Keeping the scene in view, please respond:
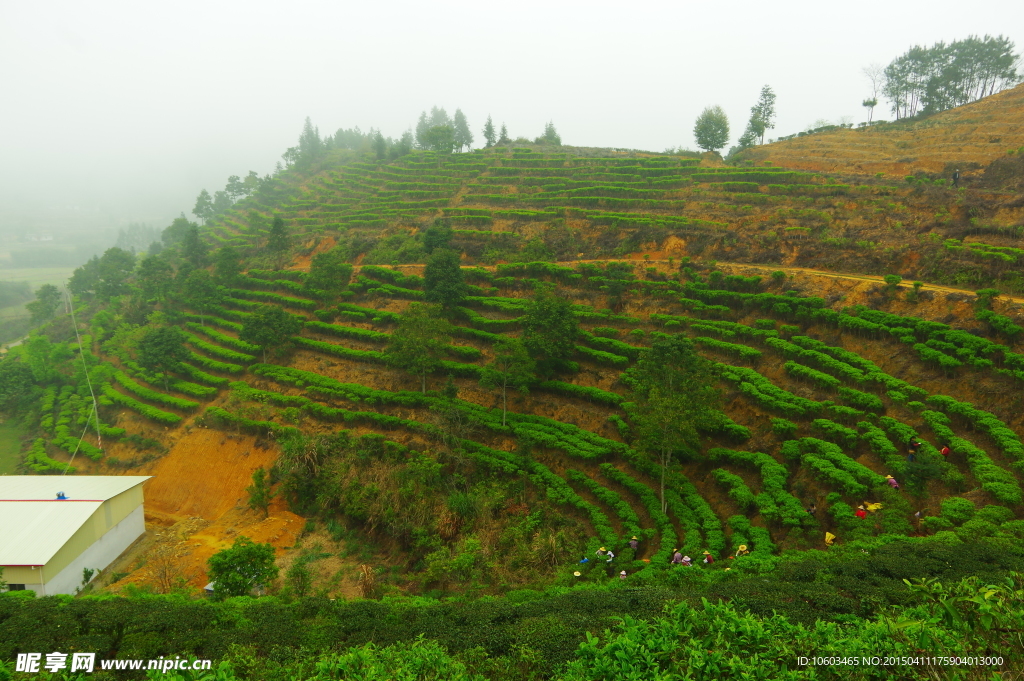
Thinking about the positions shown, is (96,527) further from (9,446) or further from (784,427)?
(784,427)

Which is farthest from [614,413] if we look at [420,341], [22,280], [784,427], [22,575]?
[22,280]

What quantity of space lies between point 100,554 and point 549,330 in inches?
885

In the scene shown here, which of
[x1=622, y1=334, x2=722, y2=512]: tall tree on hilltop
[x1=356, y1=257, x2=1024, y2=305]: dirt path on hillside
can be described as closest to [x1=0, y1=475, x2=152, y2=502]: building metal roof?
[x1=356, y1=257, x2=1024, y2=305]: dirt path on hillside

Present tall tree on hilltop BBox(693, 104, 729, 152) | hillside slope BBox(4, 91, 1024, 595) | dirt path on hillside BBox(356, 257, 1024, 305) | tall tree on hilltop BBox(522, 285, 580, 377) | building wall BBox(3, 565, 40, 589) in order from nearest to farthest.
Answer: hillside slope BBox(4, 91, 1024, 595) < building wall BBox(3, 565, 40, 589) < dirt path on hillside BBox(356, 257, 1024, 305) < tall tree on hilltop BBox(522, 285, 580, 377) < tall tree on hilltop BBox(693, 104, 729, 152)

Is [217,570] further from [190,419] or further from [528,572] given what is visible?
[190,419]

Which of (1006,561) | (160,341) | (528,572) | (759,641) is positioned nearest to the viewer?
(759,641)

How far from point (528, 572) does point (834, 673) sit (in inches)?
467

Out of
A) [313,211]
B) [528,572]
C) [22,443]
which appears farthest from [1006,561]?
[313,211]

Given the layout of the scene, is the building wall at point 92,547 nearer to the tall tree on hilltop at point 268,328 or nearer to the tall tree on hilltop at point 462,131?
the tall tree on hilltop at point 268,328

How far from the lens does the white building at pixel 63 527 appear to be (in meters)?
18.7

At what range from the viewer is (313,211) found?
60.1 metres

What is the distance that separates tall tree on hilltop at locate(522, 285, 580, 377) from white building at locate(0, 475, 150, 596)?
20.4 m

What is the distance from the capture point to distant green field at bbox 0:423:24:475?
32.7 m

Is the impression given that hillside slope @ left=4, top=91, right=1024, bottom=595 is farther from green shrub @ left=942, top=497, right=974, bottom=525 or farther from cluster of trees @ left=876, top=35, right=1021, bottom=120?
cluster of trees @ left=876, top=35, right=1021, bottom=120
